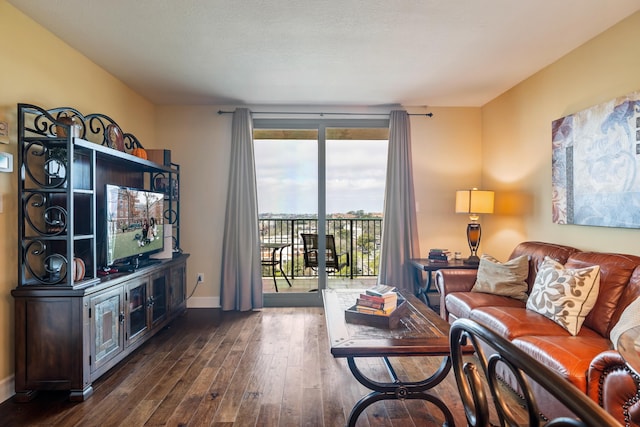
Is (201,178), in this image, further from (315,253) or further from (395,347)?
(395,347)

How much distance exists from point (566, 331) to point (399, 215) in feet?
7.28

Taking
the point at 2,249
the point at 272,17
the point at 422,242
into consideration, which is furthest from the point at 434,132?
the point at 2,249

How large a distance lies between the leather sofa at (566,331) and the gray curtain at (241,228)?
219 cm

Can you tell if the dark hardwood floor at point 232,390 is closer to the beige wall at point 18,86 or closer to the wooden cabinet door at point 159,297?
the wooden cabinet door at point 159,297

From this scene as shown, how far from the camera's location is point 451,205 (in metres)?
4.36

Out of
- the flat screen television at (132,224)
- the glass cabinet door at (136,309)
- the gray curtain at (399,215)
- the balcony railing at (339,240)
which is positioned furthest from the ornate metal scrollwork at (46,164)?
the gray curtain at (399,215)

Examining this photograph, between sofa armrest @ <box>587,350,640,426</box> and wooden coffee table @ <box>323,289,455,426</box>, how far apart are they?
629mm

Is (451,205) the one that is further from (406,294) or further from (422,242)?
(406,294)

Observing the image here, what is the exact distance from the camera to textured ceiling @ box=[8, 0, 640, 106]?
222 cm

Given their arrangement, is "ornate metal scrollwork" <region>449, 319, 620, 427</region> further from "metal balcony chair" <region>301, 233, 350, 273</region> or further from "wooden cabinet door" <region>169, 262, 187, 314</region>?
"metal balcony chair" <region>301, 233, 350, 273</region>

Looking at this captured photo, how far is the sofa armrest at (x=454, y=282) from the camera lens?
3.15 metres

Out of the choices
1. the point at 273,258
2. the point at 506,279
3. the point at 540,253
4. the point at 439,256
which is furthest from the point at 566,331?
the point at 273,258

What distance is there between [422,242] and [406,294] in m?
1.66

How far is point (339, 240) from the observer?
4887mm
